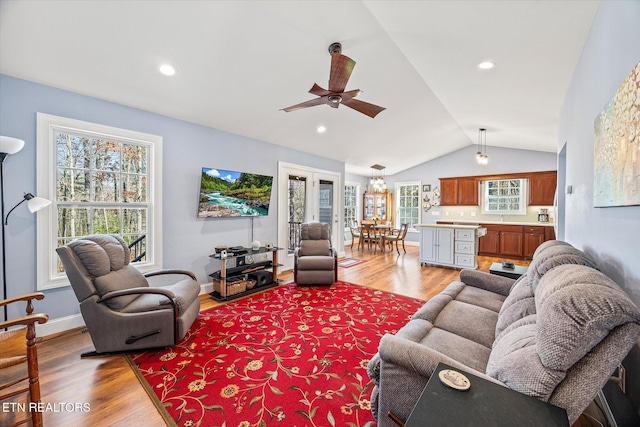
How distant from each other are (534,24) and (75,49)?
3.87 m

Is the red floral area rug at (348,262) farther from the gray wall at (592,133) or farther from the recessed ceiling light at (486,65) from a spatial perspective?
the recessed ceiling light at (486,65)

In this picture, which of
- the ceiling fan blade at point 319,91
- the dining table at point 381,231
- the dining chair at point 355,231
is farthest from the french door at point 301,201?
the ceiling fan blade at point 319,91

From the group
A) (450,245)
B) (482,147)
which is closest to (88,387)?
(450,245)

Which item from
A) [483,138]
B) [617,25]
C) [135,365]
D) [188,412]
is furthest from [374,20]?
[483,138]

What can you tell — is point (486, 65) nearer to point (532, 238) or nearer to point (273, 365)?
point (273, 365)

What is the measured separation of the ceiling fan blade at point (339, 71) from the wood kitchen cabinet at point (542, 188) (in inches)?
268

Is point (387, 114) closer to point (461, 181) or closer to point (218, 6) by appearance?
point (218, 6)

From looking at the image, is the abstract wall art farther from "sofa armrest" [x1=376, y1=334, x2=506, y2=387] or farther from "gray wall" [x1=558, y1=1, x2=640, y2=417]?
"sofa armrest" [x1=376, y1=334, x2=506, y2=387]

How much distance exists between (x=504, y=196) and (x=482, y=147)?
152 centimetres

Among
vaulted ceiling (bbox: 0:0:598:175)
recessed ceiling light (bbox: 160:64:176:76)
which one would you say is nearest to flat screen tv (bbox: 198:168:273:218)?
vaulted ceiling (bbox: 0:0:598:175)

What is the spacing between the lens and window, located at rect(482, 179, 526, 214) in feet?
22.9

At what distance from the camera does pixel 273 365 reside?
86.3 inches

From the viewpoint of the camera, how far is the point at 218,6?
211cm

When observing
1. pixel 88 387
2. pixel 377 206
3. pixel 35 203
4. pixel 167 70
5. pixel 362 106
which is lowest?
pixel 88 387
